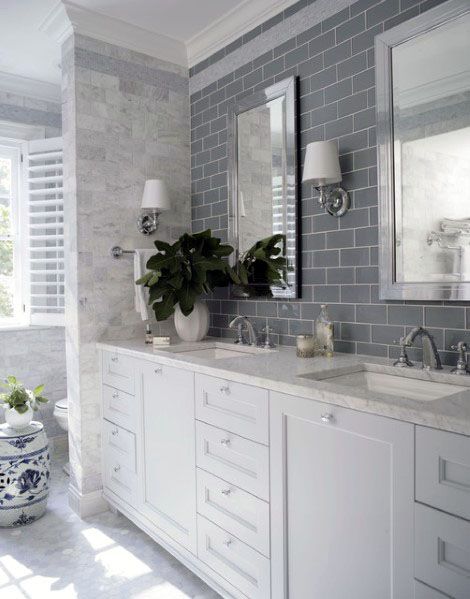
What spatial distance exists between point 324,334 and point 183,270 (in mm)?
844

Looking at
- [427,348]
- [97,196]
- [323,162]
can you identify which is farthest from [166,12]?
[427,348]

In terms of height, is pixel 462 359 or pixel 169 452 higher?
pixel 462 359

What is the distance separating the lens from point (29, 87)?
12.5 ft

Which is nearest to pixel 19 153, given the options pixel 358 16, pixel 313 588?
pixel 358 16

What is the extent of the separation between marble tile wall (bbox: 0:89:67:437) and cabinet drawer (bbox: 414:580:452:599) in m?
3.22

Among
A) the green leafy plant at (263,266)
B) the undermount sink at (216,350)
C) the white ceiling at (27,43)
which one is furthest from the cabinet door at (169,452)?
the white ceiling at (27,43)

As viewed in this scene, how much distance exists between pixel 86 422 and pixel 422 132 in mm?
2264

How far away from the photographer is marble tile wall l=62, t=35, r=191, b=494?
284 centimetres

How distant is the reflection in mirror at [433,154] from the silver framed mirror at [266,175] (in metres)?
0.61

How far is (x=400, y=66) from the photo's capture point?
204 centimetres

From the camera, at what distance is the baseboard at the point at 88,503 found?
9.20 feet

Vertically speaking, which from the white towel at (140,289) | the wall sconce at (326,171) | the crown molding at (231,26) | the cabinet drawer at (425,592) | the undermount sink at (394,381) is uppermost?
the crown molding at (231,26)

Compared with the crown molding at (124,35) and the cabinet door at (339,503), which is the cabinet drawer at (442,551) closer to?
the cabinet door at (339,503)

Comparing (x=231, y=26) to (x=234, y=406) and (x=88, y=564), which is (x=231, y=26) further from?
(x=88, y=564)
